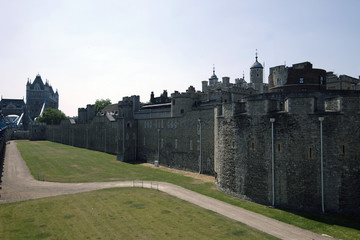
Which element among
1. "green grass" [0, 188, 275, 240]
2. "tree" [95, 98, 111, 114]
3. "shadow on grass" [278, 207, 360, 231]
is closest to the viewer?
"green grass" [0, 188, 275, 240]

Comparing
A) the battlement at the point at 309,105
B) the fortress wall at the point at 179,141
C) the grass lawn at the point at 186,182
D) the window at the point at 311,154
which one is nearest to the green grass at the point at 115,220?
the grass lawn at the point at 186,182

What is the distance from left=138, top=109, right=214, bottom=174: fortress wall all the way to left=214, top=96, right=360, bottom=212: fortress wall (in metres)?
11.0

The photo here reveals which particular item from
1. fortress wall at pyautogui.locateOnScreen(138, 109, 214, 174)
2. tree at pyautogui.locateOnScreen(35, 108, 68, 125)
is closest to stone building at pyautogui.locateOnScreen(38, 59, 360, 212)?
fortress wall at pyautogui.locateOnScreen(138, 109, 214, 174)

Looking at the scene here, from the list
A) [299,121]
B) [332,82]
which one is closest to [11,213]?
[299,121]

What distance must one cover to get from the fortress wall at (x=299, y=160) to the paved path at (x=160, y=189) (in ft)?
9.40

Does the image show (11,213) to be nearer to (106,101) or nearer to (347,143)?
(347,143)

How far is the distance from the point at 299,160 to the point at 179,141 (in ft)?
71.4

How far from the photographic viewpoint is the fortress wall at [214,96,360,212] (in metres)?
17.4

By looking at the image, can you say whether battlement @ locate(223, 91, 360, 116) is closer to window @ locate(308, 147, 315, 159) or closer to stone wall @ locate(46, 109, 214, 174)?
window @ locate(308, 147, 315, 159)

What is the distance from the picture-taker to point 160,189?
83.8ft

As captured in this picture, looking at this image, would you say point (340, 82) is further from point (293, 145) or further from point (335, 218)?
point (335, 218)

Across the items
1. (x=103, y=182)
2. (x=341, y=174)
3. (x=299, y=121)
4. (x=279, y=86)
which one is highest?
(x=279, y=86)

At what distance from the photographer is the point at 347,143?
688 inches

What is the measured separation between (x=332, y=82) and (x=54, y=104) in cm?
16927
